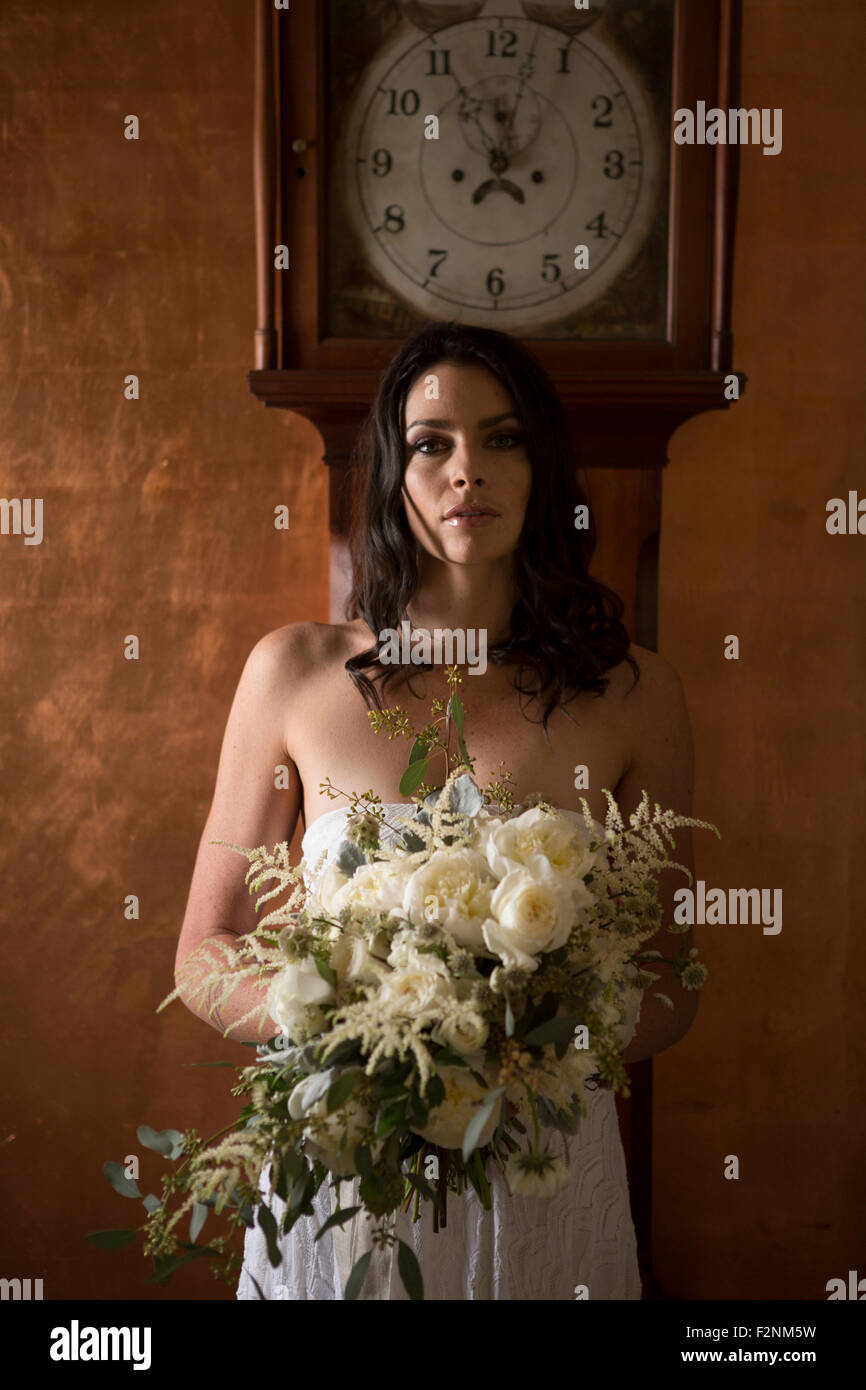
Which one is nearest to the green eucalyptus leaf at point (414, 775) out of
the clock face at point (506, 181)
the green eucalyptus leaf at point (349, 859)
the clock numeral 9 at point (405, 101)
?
the green eucalyptus leaf at point (349, 859)

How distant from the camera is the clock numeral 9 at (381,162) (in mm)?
1913

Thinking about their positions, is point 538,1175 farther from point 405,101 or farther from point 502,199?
point 405,101

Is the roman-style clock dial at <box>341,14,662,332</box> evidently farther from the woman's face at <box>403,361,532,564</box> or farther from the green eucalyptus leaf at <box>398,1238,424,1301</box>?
the green eucalyptus leaf at <box>398,1238,424,1301</box>

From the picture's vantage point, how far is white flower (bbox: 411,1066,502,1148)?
105 cm

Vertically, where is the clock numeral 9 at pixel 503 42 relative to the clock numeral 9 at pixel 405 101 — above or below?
above

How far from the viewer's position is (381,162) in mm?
1914

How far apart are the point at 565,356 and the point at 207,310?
70 centimetres

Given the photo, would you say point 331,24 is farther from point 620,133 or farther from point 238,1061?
point 238,1061

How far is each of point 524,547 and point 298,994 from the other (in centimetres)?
90

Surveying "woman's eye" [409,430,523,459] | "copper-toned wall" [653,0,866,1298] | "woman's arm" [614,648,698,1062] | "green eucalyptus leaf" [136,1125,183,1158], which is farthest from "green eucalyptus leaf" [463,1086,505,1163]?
"copper-toned wall" [653,0,866,1298]

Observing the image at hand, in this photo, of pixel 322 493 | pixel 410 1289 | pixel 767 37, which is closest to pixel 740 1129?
pixel 410 1289

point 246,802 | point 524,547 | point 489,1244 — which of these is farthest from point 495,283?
point 489,1244

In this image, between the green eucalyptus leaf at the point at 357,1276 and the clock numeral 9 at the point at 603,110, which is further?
the clock numeral 9 at the point at 603,110

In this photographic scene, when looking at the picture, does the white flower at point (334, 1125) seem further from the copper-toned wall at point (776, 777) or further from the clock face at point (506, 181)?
the clock face at point (506, 181)
